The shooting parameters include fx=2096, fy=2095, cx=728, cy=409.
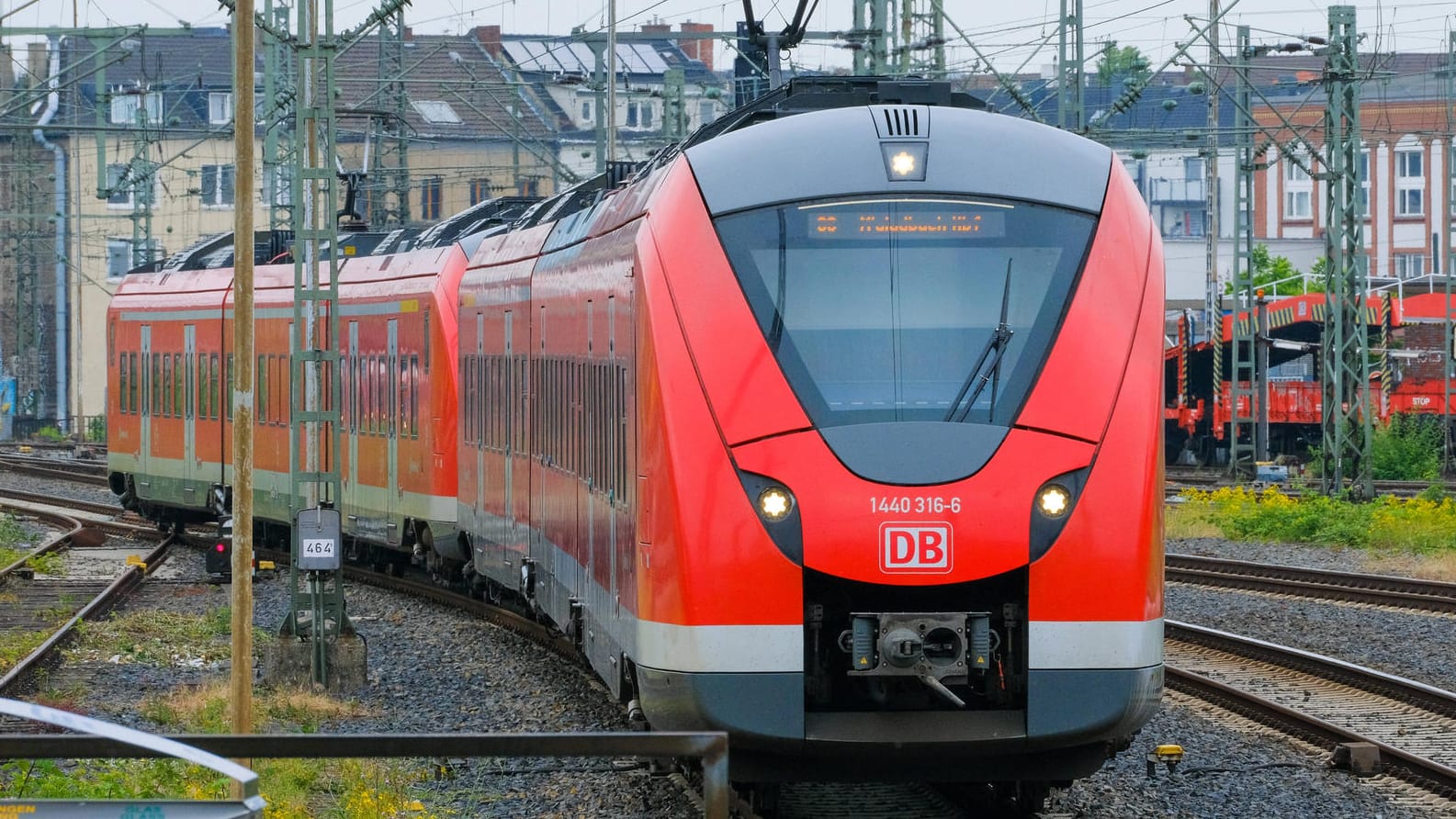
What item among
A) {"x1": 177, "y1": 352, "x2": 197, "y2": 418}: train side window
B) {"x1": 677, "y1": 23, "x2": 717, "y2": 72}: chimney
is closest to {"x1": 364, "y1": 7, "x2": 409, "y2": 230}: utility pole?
{"x1": 177, "y1": 352, "x2": 197, "y2": 418}: train side window

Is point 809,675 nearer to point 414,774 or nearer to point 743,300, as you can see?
point 743,300

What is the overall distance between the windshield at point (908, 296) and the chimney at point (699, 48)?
243 ft

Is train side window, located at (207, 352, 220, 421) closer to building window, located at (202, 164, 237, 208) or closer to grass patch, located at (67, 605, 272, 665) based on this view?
grass patch, located at (67, 605, 272, 665)

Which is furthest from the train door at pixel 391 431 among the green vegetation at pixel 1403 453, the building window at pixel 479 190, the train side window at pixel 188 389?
the building window at pixel 479 190

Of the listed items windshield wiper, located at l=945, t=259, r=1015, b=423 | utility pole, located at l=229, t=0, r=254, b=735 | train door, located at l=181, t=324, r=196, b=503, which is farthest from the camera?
train door, located at l=181, t=324, r=196, b=503

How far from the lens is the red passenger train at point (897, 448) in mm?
7562

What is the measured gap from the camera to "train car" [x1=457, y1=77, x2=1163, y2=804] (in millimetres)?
7562

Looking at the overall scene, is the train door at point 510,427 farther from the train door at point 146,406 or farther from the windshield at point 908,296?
the train door at point 146,406

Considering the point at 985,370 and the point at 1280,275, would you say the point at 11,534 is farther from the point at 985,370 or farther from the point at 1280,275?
the point at 1280,275

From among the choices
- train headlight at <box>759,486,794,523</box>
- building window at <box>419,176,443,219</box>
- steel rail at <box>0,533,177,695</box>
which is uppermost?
building window at <box>419,176,443,219</box>

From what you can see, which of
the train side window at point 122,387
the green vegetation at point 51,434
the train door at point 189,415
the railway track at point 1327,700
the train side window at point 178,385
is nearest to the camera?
the railway track at point 1327,700

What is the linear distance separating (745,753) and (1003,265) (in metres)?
2.10

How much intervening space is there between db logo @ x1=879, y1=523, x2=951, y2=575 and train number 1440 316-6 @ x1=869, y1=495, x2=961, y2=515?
6 centimetres

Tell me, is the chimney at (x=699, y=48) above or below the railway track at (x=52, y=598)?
above
